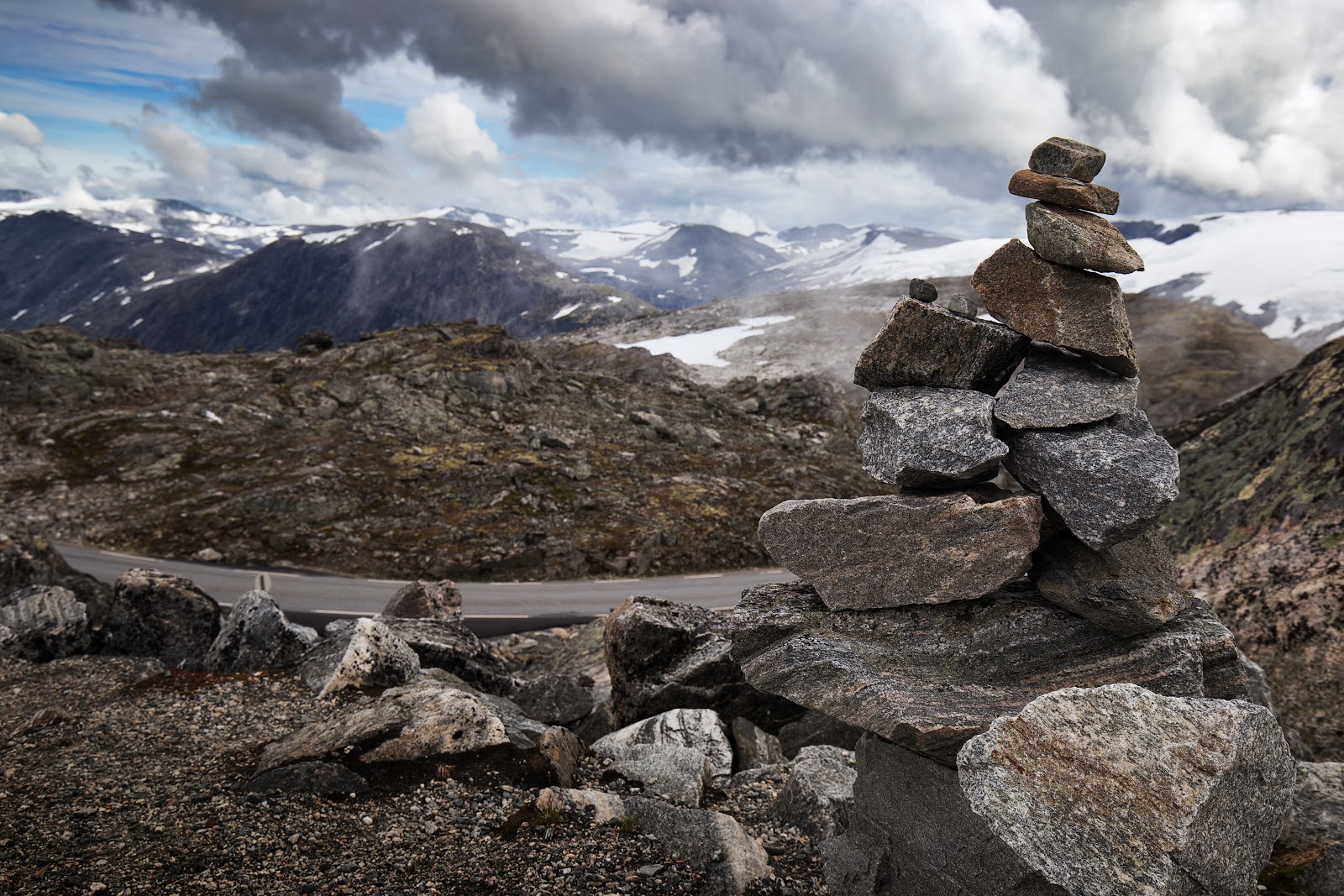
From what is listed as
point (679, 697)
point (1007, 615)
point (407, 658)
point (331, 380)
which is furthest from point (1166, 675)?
point (331, 380)

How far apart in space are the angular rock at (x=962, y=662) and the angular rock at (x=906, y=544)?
1.71 ft

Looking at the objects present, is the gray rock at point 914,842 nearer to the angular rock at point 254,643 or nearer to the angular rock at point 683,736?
the angular rock at point 683,736

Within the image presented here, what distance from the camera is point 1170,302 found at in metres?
151

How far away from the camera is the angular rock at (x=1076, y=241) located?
34.9 feet

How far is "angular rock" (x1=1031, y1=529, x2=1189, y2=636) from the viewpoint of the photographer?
990cm

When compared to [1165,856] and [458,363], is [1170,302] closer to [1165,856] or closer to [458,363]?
[458,363]

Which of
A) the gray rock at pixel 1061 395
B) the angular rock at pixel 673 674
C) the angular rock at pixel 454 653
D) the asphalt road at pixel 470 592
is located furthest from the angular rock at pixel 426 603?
the gray rock at pixel 1061 395

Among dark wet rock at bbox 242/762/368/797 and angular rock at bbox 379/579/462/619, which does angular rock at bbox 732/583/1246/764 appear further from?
angular rock at bbox 379/579/462/619

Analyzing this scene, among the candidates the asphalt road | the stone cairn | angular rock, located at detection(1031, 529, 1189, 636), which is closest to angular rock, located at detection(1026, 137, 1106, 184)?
the stone cairn

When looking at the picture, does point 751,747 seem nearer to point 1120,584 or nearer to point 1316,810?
point 1120,584

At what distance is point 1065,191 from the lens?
10.9 meters

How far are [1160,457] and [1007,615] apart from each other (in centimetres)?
314

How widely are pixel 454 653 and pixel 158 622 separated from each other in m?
9.43

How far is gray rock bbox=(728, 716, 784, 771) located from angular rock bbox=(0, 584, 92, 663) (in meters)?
20.0
